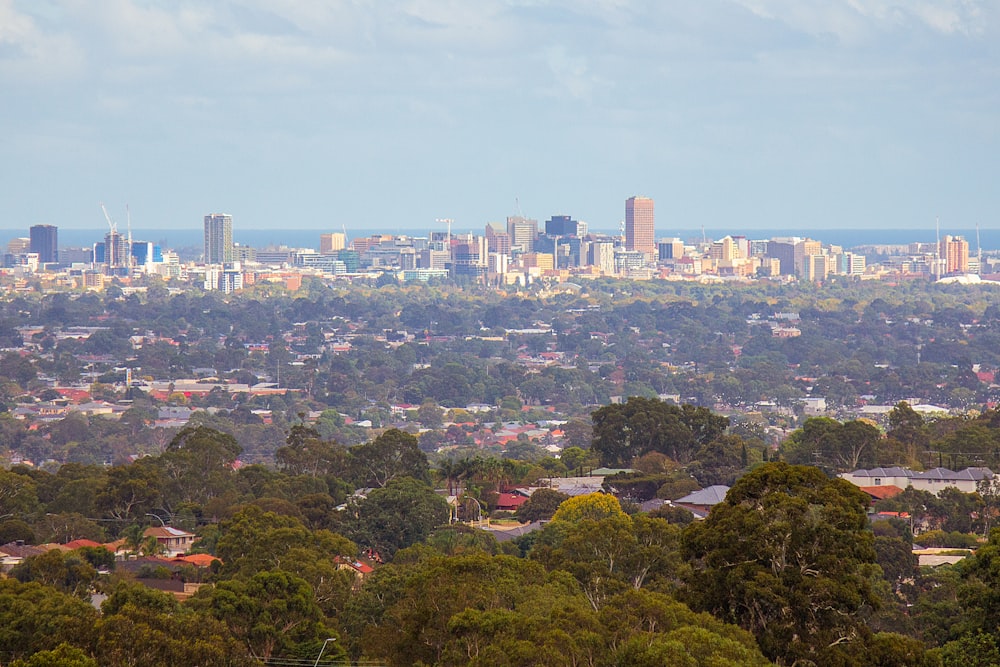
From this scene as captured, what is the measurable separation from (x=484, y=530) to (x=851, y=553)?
2014 cm

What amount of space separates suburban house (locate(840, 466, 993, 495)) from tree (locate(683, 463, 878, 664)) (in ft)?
96.5

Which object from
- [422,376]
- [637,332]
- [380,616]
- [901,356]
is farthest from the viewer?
[637,332]

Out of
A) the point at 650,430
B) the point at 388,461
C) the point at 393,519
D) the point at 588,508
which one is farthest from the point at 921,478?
the point at 393,519

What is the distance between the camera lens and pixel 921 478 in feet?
188

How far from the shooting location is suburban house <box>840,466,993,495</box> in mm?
56656

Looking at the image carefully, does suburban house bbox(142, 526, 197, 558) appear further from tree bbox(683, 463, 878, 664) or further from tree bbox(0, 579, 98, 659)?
tree bbox(683, 463, 878, 664)

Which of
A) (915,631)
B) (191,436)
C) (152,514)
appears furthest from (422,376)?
(915,631)

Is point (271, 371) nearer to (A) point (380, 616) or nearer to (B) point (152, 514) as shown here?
(B) point (152, 514)

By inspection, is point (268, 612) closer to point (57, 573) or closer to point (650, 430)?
point (57, 573)

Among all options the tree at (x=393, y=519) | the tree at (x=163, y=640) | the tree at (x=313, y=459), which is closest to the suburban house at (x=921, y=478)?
the tree at (x=393, y=519)

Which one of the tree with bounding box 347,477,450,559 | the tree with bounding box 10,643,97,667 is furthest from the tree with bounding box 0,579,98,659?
the tree with bounding box 347,477,450,559

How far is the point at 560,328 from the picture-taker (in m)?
196

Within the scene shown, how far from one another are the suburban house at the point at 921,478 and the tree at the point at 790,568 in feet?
96.5

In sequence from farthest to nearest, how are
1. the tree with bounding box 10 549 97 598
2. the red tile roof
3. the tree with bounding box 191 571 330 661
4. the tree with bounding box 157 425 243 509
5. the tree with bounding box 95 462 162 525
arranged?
1. the tree with bounding box 157 425 243 509
2. the red tile roof
3. the tree with bounding box 95 462 162 525
4. the tree with bounding box 10 549 97 598
5. the tree with bounding box 191 571 330 661
